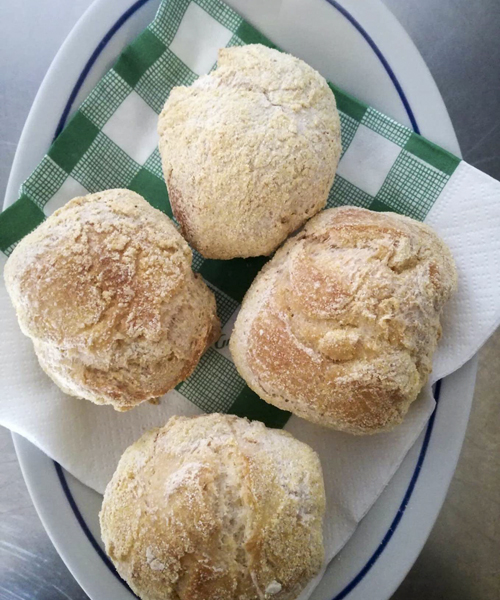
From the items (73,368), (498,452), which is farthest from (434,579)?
(73,368)

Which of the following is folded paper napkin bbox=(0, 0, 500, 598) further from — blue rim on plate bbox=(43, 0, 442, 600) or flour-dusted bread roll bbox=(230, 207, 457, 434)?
flour-dusted bread roll bbox=(230, 207, 457, 434)

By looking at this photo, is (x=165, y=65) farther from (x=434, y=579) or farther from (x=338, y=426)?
(x=434, y=579)

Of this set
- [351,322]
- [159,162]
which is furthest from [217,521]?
[159,162]

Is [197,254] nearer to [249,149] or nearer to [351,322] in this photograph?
[249,149]

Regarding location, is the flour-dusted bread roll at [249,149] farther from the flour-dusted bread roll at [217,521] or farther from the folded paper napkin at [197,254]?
the flour-dusted bread roll at [217,521]

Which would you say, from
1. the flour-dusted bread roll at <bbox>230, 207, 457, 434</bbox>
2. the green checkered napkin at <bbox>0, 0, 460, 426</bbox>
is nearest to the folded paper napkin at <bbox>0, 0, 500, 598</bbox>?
the green checkered napkin at <bbox>0, 0, 460, 426</bbox>

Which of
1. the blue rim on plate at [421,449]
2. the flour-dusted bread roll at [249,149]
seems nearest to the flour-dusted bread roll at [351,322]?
the flour-dusted bread roll at [249,149]
